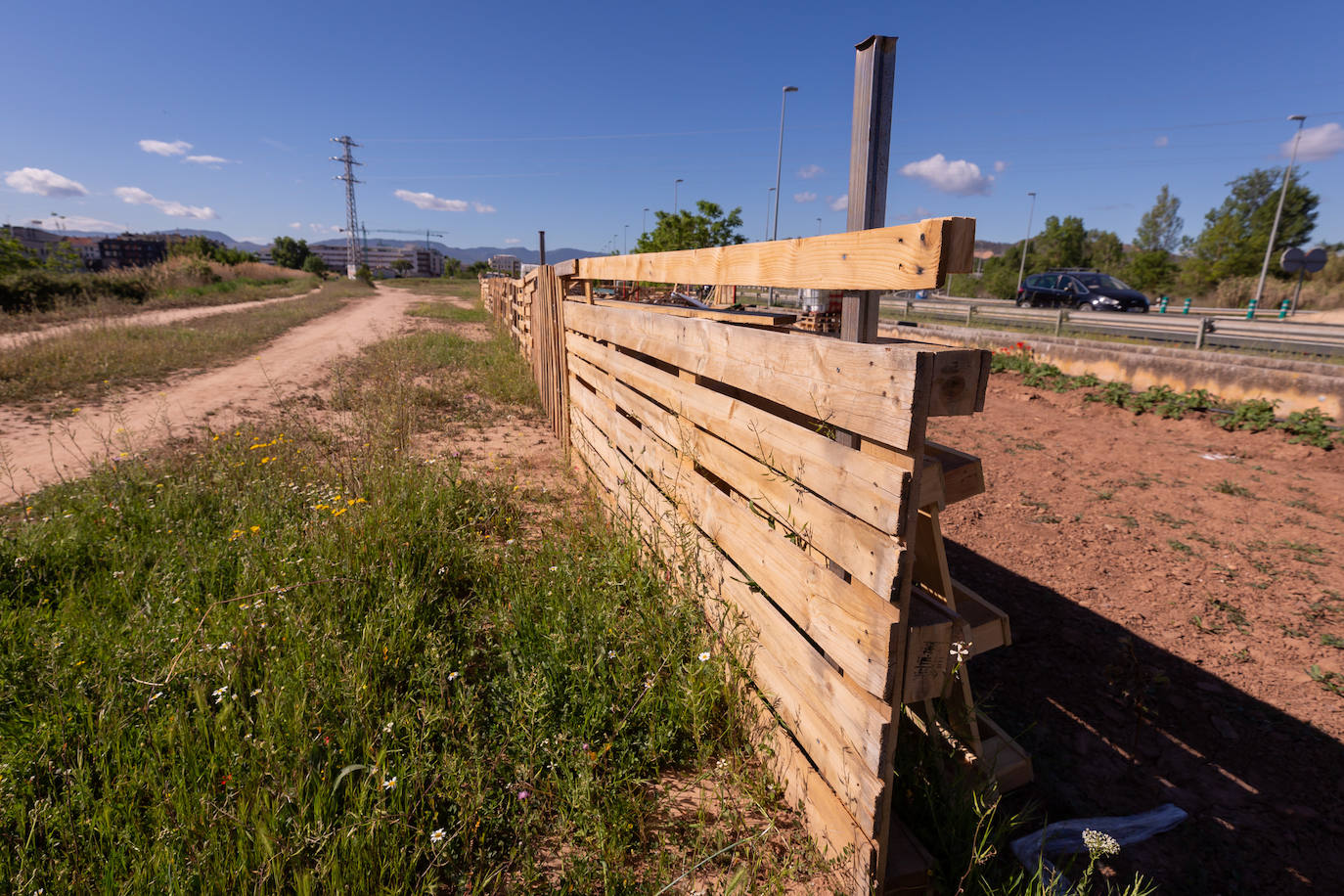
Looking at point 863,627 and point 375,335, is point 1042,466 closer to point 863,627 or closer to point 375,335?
point 863,627

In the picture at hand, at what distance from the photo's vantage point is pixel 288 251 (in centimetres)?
11300

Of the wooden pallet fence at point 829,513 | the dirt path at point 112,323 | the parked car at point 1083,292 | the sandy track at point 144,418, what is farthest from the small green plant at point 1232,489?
the parked car at point 1083,292

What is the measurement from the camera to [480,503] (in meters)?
4.49

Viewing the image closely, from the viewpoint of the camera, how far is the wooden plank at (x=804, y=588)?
1634 mm

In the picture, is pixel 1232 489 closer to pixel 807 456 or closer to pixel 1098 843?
pixel 1098 843

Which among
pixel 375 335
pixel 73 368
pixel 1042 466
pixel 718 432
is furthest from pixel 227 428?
pixel 375 335

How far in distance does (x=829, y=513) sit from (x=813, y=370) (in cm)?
43

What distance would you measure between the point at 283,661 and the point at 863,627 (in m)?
2.39

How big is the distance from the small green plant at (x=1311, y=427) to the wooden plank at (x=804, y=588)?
746 centimetres

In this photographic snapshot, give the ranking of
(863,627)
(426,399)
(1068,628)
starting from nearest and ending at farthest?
(863,627) → (1068,628) → (426,399)

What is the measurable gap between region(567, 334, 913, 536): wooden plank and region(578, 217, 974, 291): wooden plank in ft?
1.47

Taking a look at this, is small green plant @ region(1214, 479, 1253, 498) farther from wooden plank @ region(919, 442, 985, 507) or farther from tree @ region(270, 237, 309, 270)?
tree @ region(270, 237, 309, 270)

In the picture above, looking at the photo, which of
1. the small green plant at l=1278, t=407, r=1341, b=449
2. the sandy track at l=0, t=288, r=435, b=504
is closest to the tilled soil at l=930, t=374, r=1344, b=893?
the small green plant at l=1278, t=407, r=1341, b=449

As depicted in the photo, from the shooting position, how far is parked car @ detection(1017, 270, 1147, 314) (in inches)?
771
